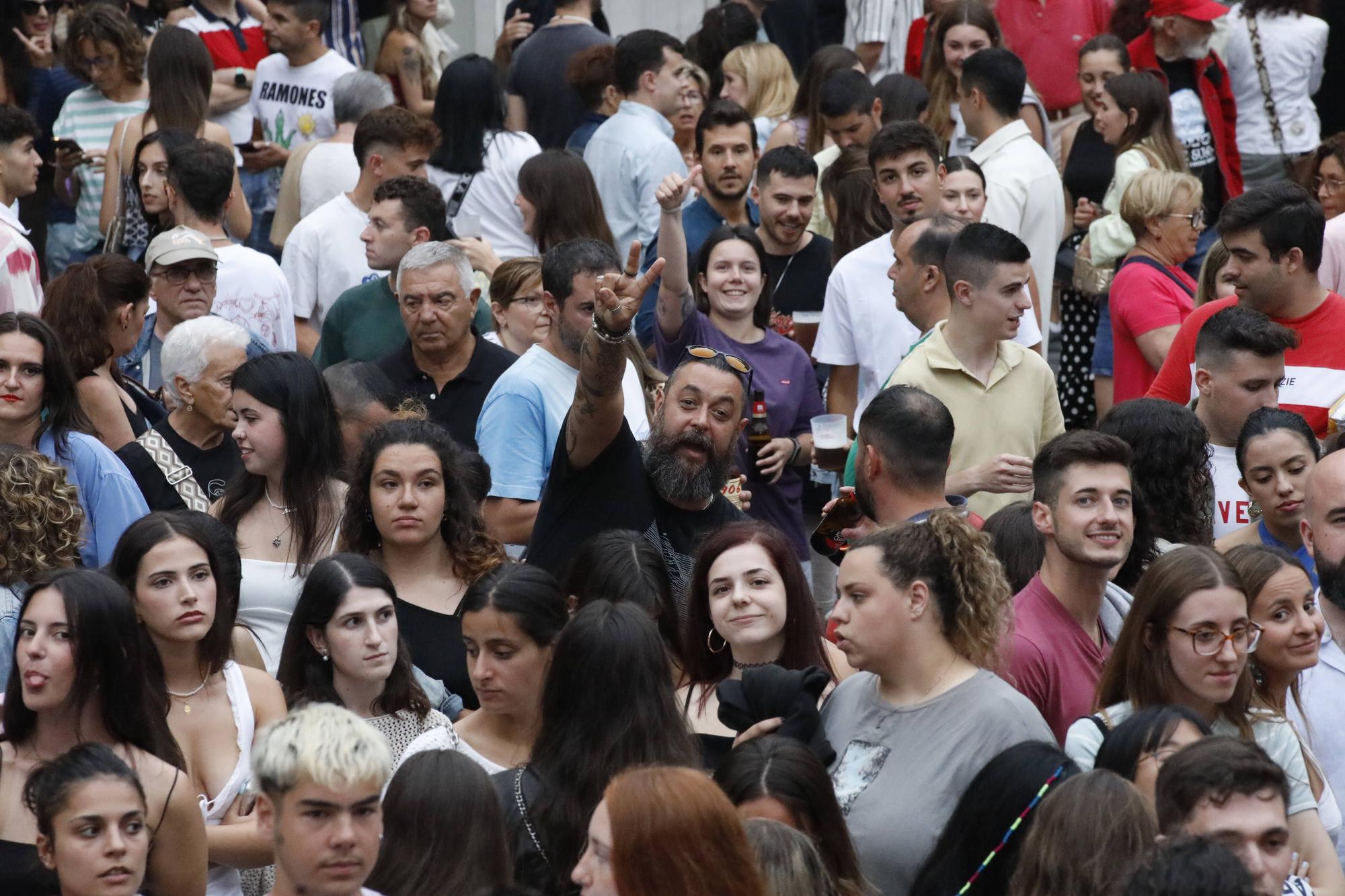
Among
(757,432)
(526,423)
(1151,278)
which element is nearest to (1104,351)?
(1151,278)

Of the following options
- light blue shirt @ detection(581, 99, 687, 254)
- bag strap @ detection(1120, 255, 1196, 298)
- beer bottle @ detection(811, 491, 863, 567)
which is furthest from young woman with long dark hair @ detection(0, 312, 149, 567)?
bag strap @ detection(1120, 255, 1196, 298)

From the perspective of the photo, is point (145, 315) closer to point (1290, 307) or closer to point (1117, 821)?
point (1290, 307)

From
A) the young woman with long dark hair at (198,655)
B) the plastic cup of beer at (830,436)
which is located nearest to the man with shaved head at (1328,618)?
the plastic cup of beer at (830,436)

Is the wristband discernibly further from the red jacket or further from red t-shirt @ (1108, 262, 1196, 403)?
the red jacket

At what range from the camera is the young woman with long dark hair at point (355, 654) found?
449cm

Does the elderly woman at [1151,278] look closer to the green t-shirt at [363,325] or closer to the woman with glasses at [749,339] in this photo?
the woman with glasses at [749,339]

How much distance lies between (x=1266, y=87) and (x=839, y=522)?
6367 mm

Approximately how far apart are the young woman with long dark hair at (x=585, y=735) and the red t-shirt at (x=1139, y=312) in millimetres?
3832

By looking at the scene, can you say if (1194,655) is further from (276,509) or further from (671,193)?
(671,193)

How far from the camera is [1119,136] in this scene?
28.4 ft

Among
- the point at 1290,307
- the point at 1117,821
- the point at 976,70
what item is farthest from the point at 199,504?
the point at 976,70

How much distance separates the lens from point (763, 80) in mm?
10211

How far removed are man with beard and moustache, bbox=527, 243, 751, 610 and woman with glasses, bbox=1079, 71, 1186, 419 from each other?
328cm

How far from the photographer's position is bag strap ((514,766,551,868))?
3.75 metres
